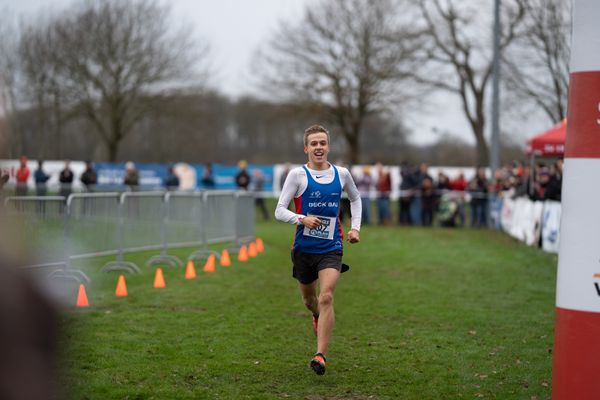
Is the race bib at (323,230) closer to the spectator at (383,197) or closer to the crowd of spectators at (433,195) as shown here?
the crowd of spectators at (433,195)

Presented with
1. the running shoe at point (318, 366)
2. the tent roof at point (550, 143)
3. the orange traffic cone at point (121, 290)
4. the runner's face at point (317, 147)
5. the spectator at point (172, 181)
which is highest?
the tent roof at point (550, 143)

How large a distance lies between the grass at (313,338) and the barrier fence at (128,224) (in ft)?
2.06

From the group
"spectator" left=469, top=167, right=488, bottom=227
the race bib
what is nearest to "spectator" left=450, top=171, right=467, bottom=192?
"spectator" left=469, top=167, right=488, bottom=227

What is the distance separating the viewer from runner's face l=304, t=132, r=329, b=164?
24.7ft

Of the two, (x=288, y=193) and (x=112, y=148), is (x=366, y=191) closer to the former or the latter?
(x=112, y=148)

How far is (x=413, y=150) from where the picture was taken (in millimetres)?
64875

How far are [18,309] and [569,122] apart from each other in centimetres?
370

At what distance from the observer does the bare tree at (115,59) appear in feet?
143

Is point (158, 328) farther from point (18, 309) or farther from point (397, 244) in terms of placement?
point (397, 244)

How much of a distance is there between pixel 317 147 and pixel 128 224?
27.5 feet

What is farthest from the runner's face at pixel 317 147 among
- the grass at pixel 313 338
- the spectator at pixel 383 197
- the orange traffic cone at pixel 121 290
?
the spectator at pixel 383 197

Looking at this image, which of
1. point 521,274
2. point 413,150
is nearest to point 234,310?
point 521,274

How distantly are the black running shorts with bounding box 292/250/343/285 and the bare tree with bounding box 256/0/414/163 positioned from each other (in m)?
37.8

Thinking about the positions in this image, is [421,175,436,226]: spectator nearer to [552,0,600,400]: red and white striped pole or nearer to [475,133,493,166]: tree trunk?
[475,133,493,166]: tree trunk
